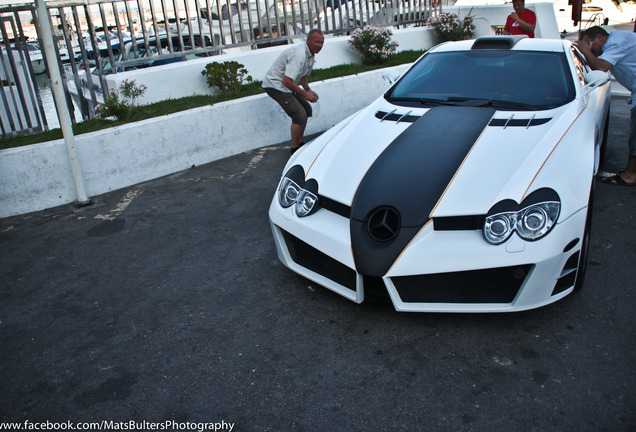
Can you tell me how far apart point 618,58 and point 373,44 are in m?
5.48

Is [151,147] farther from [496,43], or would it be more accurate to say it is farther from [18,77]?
[496,43]

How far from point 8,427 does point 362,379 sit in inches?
71.3

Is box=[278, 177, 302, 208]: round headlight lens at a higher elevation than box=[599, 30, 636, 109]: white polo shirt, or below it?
below

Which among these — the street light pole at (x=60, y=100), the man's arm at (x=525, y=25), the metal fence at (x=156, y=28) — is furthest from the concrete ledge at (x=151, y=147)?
the man's arm at (x=525, y=25)

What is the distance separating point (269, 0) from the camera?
930cm

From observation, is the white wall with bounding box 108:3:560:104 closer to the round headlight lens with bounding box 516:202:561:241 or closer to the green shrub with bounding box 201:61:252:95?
the green shrub with bounding box 201:61:252:95

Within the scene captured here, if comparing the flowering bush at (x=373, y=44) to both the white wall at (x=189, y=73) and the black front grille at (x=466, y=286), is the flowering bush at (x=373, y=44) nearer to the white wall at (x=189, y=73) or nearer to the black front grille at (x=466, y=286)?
the white wall at (x=189, y=73)

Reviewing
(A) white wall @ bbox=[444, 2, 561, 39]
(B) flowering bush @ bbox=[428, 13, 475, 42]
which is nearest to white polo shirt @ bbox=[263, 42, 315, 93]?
(B) flowering bush @ bbox=[428, 13, 475, 42]

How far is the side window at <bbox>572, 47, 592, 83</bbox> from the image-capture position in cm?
452

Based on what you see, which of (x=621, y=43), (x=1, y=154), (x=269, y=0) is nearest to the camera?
(x=621, y=43)

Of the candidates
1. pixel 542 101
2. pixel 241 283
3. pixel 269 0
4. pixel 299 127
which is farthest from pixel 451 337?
pixel 269 0

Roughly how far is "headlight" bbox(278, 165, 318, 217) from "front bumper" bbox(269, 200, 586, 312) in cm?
31

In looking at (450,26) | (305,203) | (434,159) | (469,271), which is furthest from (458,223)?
(450,26)

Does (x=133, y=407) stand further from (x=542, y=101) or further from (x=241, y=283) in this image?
(x=542, y=101)
